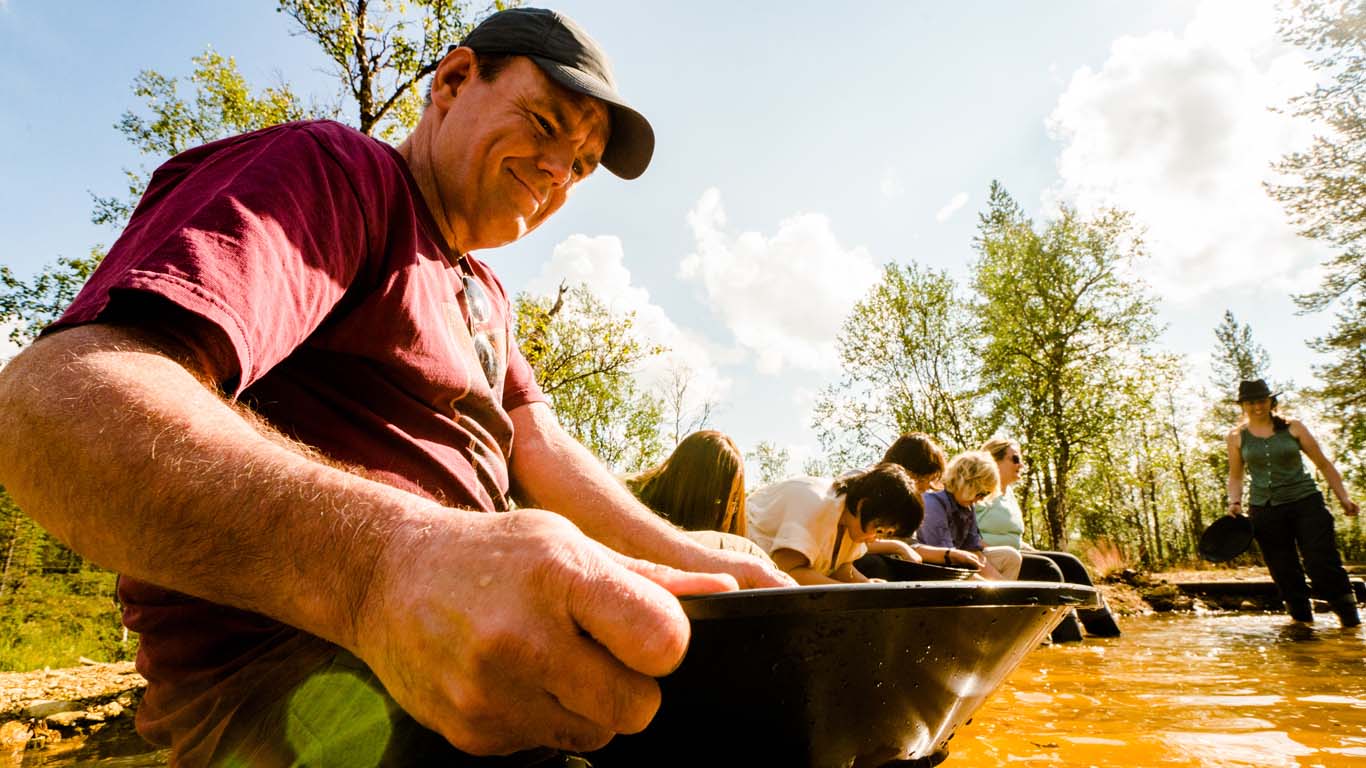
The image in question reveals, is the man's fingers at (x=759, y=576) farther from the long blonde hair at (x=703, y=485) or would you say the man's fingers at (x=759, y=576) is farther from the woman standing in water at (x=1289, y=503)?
the woman standing in water at (x=1289, y=503)

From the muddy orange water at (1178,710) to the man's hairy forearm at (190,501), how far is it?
2.63m

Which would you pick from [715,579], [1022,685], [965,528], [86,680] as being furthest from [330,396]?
[86,680]

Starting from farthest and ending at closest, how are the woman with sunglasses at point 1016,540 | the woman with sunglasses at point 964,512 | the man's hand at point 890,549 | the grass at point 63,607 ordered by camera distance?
the grass at point 63,607 < the woman with sunglasses at point 1016,540 < the woman with sunglasses at point 964,512 < the man's hand at point 890,549

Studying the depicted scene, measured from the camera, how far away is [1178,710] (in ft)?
10.4

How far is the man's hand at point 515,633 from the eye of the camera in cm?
48

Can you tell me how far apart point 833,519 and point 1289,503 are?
5.05 meters

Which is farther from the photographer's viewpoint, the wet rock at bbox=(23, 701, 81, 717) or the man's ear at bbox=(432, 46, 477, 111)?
the wet rock at bbox=(23, 701, 81, 717)

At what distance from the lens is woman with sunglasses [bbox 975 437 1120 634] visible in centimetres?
609

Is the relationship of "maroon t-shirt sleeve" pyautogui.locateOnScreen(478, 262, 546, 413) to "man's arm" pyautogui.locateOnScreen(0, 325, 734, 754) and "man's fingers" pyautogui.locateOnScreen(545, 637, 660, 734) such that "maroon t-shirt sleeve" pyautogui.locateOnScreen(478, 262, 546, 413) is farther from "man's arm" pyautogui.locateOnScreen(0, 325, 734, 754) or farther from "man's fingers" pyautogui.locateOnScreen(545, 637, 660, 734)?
"man's fingers" pyautogui.locateOnScreen(545, 637, 660, 734)

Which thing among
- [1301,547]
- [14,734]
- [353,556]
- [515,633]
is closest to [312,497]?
[353,556]

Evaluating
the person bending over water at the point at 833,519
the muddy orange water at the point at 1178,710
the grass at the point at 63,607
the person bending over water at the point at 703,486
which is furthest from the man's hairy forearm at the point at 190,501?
the grass at the point at 63,607

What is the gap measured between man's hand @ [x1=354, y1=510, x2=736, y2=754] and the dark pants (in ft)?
25.3

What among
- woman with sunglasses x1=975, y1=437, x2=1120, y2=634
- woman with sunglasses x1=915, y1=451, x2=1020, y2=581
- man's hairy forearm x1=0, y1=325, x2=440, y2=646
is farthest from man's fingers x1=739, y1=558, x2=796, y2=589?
woman with sunglasses x1=975, y1=437, x2=1120, y2=634

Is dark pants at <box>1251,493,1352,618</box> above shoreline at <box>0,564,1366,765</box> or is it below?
above
